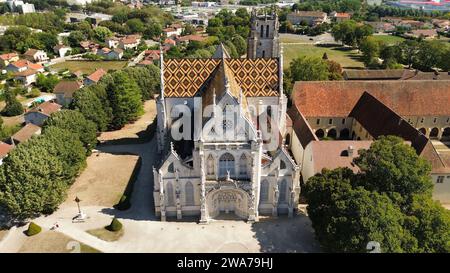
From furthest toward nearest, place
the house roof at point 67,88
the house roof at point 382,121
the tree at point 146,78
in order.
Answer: the house roof at point 67,88
the tree at point 146,78
the house roof at point 382,121

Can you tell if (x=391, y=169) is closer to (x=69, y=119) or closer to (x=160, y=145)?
(x=160, y=145)

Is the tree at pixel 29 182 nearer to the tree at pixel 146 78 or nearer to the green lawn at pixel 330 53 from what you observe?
the tree at pixel 146 78

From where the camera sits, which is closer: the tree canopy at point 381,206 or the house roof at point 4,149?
the tree canopy at point 381,206

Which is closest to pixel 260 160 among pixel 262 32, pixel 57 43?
pixel 262 32

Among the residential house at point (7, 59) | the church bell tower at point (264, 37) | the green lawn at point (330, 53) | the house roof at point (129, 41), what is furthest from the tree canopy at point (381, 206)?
the house roof at point (129, 41)

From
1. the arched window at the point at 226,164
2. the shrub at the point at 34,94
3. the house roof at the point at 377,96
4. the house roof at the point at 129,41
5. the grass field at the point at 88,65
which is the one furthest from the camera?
the house roof at the point at 129,41

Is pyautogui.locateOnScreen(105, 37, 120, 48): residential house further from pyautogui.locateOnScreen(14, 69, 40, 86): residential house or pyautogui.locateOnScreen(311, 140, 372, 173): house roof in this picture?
pyautogui.locateOnScreen(311, 140, 372, 173): house roof
